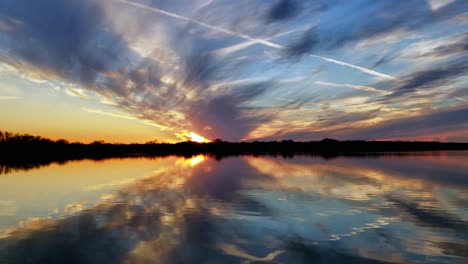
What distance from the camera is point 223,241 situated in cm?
1428

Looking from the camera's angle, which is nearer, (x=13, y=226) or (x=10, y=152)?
(x=13, y=226)

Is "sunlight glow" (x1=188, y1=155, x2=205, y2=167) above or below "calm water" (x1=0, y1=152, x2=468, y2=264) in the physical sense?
above

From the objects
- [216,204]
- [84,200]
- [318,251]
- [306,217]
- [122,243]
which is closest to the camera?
[318,251]

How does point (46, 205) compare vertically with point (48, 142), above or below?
below

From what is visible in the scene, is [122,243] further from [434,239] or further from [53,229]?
[434,239]

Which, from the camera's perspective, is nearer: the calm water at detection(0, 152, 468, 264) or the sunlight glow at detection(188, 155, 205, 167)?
the calm water at detection(0, 152, 468, 264)

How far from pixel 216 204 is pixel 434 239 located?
12897 mm

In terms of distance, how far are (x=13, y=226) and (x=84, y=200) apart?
8365mm

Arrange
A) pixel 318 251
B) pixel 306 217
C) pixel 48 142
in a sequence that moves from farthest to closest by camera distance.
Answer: pixel 48 142, pixel 306 217, pixel 318 251

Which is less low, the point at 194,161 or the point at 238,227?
the point at 194,161

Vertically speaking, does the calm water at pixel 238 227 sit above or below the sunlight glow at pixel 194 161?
below

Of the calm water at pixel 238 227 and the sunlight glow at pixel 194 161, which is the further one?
the sunlight glow at pixel 194 161

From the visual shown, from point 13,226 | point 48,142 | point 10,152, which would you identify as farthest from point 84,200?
point 48,142

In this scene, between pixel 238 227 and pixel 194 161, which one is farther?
pixel 194 161
